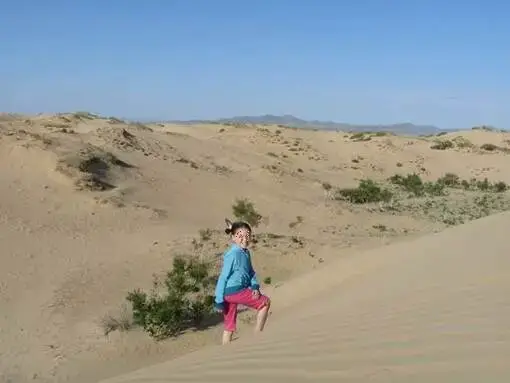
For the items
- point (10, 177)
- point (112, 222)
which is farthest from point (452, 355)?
point (10, 177)

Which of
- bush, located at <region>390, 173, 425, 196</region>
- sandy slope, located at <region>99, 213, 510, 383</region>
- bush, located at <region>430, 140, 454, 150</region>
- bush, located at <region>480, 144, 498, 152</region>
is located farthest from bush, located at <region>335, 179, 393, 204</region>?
bush, located at <region>480, 144, 498, 152</region>

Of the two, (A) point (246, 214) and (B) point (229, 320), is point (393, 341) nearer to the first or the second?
(B) point (229, 320)

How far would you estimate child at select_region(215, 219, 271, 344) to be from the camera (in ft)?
21.7

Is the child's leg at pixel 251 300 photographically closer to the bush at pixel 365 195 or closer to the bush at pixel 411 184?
the bush at pixel 365 195

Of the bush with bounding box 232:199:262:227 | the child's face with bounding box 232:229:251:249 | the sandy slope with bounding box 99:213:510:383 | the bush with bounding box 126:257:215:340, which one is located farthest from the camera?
the bush with bounding box 232:199:262:227

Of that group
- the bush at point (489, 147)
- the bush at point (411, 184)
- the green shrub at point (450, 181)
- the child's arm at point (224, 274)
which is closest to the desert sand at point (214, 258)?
the child's arm at point (224, 274)

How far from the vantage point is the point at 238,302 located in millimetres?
6770

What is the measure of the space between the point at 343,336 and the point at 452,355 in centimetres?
129

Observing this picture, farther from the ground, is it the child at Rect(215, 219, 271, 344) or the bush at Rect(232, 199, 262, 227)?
the child at Rect(215, 219, 271, 344)

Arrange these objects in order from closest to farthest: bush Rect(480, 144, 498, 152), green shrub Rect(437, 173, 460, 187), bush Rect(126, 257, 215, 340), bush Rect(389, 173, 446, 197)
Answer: bush Rect(126, 257, 215, 340)
bush Rect(389, 173, 446, 197)
green shrub Rect(437, 173, 460, 187)
bush Rect(480, 144, 498, 152)

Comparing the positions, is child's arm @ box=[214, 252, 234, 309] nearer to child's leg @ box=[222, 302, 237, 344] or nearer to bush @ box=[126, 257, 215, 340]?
child's leg @ box=[222, 302, 237, 344]

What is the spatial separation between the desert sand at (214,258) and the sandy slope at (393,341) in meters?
0.03

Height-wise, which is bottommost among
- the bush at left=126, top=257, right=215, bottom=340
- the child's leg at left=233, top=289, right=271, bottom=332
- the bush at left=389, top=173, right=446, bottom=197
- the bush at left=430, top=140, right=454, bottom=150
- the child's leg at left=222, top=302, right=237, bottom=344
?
the bush at left=126, top=257, right=215, bottom=340

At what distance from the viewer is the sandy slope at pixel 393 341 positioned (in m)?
3.95
